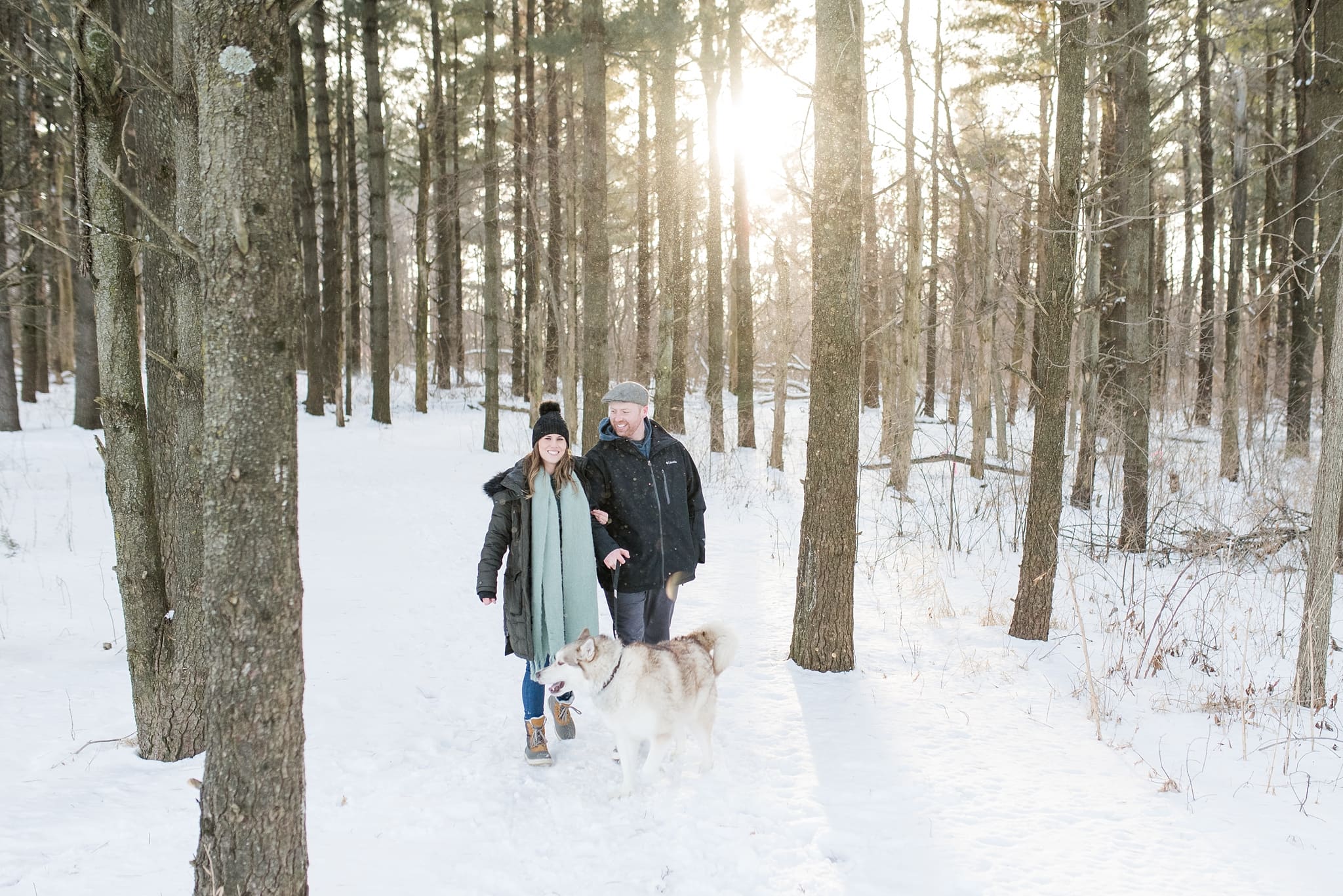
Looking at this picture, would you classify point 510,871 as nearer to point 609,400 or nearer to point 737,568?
point 609,400

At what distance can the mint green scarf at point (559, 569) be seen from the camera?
13.1 feet

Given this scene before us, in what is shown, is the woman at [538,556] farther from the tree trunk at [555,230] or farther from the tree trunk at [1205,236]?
the tree trunk at [1205,236]

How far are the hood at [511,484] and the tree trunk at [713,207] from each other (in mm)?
10798

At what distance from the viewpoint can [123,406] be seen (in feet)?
11.9

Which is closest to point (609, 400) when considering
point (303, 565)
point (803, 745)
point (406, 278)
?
point (803, 745)

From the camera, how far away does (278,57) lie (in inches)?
87.8

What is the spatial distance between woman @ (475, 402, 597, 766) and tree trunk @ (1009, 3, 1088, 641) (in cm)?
352

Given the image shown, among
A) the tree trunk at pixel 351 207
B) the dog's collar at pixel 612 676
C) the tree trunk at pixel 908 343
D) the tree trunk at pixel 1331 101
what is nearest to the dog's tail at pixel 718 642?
the dog's collar at pixel 612 676

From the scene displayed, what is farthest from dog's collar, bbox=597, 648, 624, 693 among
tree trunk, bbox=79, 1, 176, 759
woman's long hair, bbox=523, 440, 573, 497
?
tree trunk, bbox=79, 1, 176, 759

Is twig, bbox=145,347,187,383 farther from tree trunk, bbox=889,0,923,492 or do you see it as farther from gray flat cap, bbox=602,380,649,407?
tree trunk, bbox=889,0,923,492

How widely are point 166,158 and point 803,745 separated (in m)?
4.64

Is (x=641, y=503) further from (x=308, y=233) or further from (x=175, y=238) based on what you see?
(x=308, y=233)

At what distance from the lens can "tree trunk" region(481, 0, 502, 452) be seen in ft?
47.6

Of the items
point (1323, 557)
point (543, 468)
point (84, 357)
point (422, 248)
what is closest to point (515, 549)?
point (543, 468)
